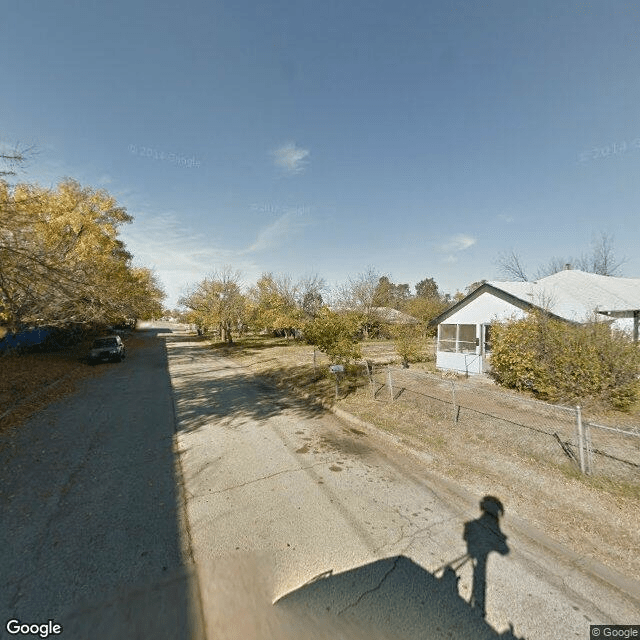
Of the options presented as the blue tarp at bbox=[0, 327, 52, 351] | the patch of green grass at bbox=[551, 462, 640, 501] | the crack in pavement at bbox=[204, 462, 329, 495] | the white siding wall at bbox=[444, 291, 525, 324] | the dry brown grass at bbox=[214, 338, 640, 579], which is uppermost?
the white siding wall at bbox=[444, 291, 525, 324]

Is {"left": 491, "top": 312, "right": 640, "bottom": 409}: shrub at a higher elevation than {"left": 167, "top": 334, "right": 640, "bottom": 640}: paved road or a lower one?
higher

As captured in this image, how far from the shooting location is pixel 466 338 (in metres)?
14.2

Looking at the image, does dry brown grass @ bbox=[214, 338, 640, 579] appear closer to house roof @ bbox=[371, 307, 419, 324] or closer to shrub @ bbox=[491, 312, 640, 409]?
shrub @ bbox=[491, 312, 640, 409]

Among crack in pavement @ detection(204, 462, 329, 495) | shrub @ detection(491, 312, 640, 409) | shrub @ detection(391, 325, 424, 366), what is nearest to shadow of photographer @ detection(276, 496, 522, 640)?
crack in pavement @ detection(204, 462, 329, 495)

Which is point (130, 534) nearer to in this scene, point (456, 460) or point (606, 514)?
point (456, 460)

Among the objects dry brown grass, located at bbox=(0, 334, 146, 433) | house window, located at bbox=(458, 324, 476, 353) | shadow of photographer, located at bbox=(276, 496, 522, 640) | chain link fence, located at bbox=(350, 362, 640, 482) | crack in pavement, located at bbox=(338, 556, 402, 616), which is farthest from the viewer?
house window, located at bbox=(458, 324, 476, 353)

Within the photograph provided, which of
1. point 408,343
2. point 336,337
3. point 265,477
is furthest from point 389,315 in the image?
point 265,477

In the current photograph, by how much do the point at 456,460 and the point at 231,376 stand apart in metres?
11.0

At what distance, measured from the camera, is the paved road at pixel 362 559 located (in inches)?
104

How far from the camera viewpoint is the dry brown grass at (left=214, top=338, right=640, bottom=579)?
359cm

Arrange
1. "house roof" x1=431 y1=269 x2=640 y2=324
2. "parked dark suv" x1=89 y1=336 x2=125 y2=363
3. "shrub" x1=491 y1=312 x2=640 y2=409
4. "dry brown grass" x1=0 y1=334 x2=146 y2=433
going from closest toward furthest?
"shrub" x1=491 y1=312 x2=640 y2=409 → "dry brown grass" x1=0 y1=334 x2=146 y2=433 → "house roof" x1=431 y1=269 x2=640 y2=324 → "parked dark suv" x1=89 y1=336 x2=125 y2=363

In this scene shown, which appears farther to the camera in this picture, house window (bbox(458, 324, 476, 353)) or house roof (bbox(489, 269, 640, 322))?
house window (bbox(458, 324, 476, 353))

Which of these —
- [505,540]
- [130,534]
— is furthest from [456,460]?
[130,534]

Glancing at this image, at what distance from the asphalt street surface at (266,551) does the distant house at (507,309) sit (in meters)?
9.26
